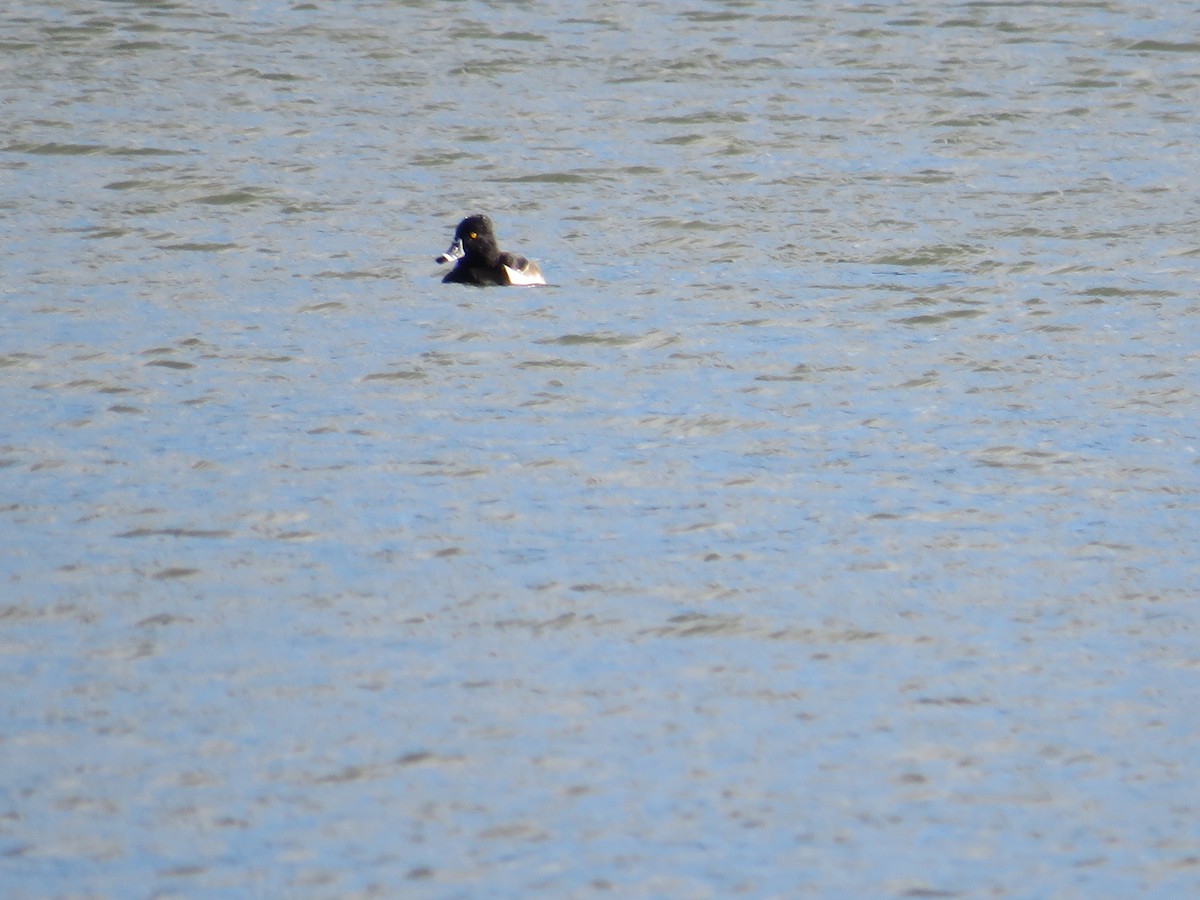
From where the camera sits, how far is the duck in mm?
14562

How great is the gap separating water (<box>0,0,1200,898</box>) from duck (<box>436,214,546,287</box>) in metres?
0.14

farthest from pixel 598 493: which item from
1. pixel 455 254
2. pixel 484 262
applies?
pixel 455 254

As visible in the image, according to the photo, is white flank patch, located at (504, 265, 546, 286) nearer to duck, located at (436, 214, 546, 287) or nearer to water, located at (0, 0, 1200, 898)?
duck, located at (436, 214, 546, 287)

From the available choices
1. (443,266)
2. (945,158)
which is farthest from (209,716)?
(945,158)

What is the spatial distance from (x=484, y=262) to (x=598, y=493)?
4.78 metres

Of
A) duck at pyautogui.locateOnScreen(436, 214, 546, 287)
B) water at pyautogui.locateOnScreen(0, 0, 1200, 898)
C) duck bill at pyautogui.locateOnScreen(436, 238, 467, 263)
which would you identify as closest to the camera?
water at pyautogui.locateOnScreen(0, 0, 1200, 898)

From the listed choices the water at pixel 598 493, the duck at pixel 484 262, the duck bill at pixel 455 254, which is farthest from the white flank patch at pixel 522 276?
the duck bill at pixel 455 254

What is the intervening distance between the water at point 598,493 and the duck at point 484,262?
0.47ft

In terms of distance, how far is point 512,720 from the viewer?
7430 millimetres

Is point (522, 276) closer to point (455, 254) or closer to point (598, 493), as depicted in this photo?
point (455, 254)

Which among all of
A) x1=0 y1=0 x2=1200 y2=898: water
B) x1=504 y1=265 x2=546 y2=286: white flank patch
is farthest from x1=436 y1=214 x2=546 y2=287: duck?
x1=0 y1=0 x2=1200 y2=898: water

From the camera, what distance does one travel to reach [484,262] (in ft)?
47.9

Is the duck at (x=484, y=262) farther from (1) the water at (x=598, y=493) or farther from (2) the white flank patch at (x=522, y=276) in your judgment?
(1) the water at (x=598, y=493)

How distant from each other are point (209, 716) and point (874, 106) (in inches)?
572
